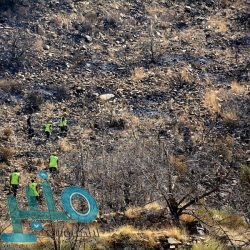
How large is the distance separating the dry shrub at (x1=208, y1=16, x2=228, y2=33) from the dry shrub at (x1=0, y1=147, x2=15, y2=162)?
12363 millimetres

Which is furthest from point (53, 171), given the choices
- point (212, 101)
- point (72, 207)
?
point (72, 207)

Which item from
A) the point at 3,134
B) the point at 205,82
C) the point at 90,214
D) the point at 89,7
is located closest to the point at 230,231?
the point at 90,214

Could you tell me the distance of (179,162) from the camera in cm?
1545

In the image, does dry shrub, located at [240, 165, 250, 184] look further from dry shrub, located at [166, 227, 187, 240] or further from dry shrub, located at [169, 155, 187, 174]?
dry shrub, located at [166, 227, 187, 240]

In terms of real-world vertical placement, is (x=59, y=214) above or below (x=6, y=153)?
below

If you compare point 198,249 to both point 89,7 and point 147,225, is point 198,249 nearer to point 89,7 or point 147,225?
point 147,225

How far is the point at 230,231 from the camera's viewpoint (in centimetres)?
985

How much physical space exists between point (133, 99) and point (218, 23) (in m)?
7.42

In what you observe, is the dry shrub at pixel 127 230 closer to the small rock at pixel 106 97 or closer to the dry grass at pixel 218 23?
the small rock at pixel 106 97

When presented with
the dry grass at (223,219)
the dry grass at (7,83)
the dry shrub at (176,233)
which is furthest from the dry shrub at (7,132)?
the dry shrub at (176,233)

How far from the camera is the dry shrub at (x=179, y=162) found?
15.1 m

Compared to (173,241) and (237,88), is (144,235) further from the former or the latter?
(237,88)

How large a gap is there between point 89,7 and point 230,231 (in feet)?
56.3

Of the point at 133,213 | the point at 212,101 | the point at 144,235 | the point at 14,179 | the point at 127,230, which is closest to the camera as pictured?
the point at 144,235
